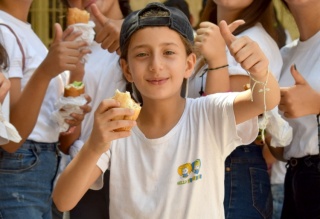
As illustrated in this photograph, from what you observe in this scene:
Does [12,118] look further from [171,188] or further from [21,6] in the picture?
[171,188]

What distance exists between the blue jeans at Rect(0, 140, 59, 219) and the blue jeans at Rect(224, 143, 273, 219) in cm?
91

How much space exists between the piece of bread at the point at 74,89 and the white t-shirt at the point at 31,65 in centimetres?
18

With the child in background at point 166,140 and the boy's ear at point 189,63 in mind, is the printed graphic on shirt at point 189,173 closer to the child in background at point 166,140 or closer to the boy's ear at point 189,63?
the child in background at point 166,140

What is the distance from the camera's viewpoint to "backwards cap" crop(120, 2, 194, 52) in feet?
9.65

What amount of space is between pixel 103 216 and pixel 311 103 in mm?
1085

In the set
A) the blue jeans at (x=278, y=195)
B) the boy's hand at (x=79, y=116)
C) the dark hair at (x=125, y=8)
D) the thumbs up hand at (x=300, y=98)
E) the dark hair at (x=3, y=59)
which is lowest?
the blue jeans at (x=278, y=195)

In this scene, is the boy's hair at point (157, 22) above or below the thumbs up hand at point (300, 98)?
above

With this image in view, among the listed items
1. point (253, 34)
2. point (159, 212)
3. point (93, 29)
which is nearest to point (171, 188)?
point (159, 212)

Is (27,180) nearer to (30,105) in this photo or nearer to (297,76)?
(30,105)

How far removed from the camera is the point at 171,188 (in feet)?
9.29

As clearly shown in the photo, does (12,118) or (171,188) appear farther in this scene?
(12,118)

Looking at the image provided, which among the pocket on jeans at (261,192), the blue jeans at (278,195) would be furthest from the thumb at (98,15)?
the blue jeans at (278,195)

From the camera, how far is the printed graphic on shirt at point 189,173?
2838 mm

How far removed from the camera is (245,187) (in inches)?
130
